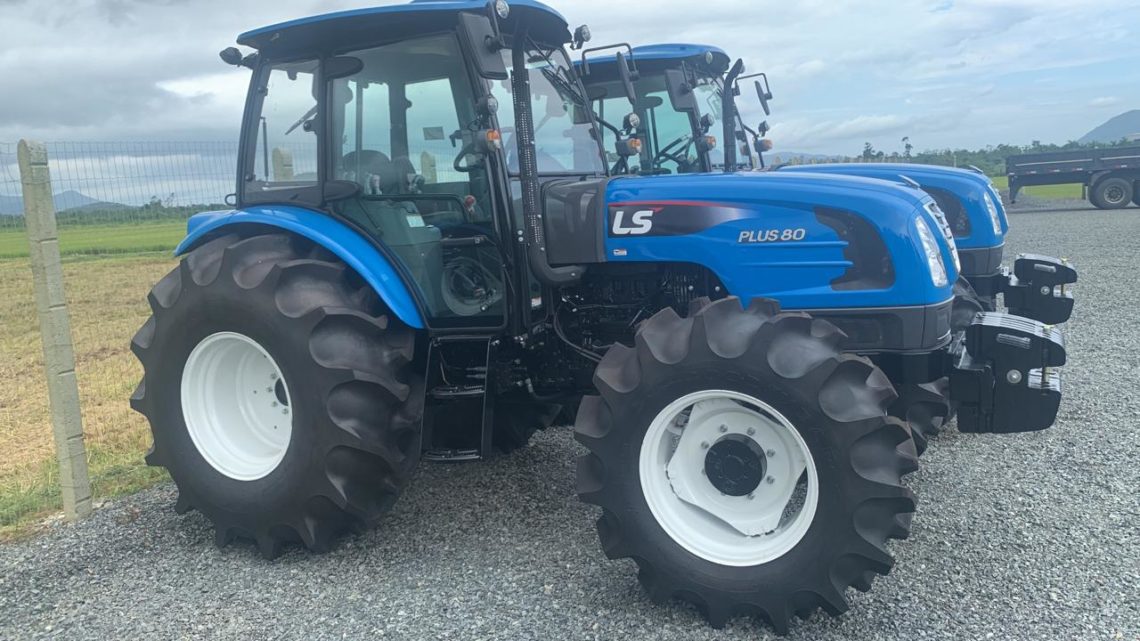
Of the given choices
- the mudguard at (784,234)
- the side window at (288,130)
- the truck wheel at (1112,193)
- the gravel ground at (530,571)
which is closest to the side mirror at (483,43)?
the mudguard at (784,234)

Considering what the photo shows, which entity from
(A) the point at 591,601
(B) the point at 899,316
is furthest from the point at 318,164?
(B) the point at 899,316

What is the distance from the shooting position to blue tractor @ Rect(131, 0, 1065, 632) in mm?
3225

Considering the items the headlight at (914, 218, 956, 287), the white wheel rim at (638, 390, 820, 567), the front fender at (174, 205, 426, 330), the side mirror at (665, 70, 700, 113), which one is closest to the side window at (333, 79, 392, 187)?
the front fender at (174, 205, 426, 330)

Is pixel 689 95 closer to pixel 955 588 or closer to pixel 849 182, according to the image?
pixel 849 182

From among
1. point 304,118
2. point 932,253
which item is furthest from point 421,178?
point 932,253

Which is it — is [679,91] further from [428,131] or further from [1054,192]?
[1054,192]

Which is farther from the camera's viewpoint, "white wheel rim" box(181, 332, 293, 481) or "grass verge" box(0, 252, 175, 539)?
"grass verge" box(0, 252, 175, 539)

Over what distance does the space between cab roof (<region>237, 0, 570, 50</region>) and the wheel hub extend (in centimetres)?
212

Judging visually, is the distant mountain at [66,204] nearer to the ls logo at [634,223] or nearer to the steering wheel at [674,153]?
the ls logo at [634,223]

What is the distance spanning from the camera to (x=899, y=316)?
3600 millimetres

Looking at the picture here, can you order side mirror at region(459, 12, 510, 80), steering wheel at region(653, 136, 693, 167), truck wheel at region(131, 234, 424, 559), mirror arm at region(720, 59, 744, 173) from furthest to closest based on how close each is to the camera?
mirror arm at region(720, 59, 744, 173) < steering wheel at region(653, 136, 693, 167) < truck wheel at region(131, 234, 424, 559) < side mirror at region(459, 12, 510, 80)

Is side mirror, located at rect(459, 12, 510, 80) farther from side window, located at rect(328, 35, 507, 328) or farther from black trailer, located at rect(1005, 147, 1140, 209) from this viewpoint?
black trailer, located at rect(1005, 147, 1140, 209)

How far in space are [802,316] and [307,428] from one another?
216cm

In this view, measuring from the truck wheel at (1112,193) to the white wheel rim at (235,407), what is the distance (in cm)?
2473
